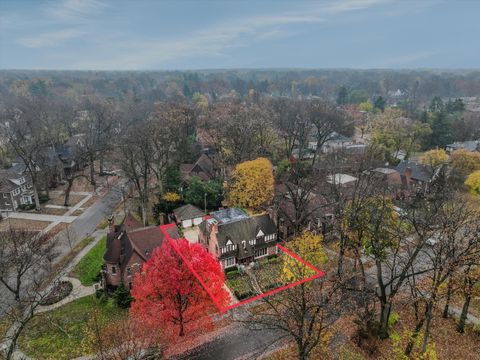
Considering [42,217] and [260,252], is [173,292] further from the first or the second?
[42,217]

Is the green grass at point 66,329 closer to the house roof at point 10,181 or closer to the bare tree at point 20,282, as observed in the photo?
the bare tree at point 20,282

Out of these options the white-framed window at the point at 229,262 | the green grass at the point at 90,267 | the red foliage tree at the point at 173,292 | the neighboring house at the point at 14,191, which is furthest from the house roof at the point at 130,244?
the neighboring house at the point at 14,191

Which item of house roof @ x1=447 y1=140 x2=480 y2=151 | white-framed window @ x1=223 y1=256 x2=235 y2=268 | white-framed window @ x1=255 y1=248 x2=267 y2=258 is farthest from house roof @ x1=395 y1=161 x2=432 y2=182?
white-framed window @ x1=223 y1=256 x2=235 y2=268

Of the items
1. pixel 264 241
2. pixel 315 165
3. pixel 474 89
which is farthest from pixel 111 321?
pixel 474 89

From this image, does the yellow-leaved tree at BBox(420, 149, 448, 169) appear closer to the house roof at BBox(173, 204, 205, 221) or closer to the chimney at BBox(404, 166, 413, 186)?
the chimney at BBox(404, 166, 413, 186)

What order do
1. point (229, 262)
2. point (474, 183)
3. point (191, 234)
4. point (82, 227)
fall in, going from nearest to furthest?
point (229, 262) < point (191, 234) < point (82, 227) < point (474, 183)

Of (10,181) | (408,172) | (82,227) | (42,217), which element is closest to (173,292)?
(82,227)
